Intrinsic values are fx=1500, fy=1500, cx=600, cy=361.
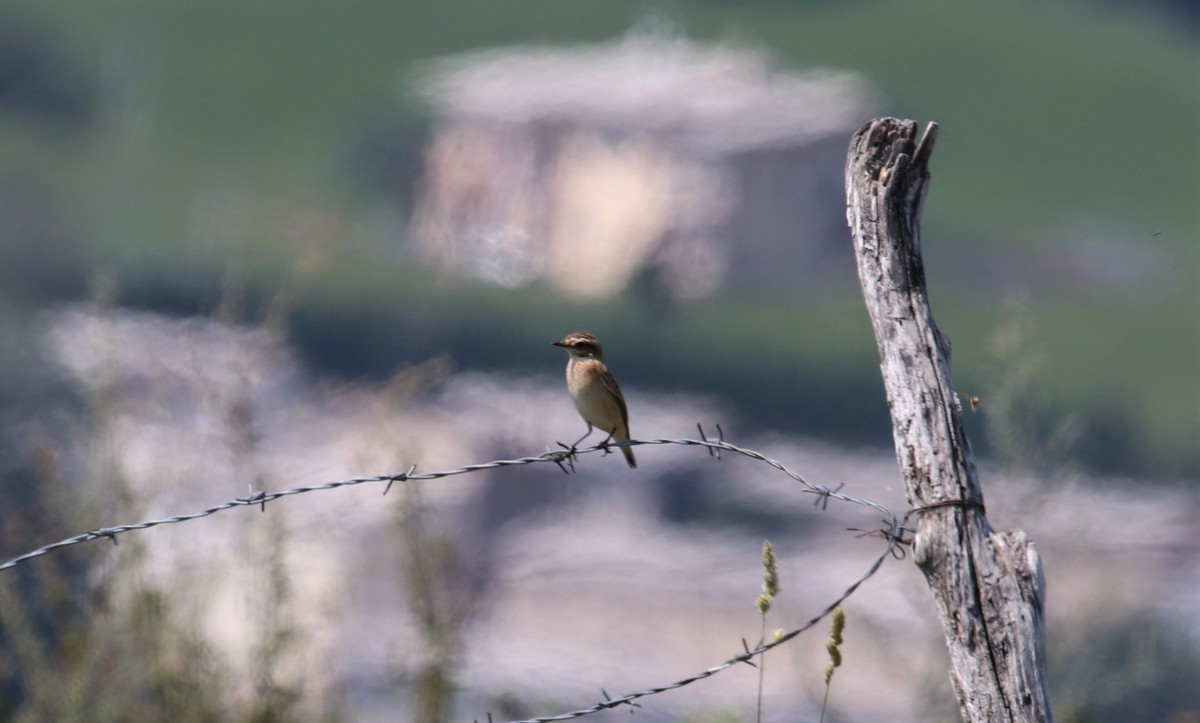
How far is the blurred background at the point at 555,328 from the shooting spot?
8641mm

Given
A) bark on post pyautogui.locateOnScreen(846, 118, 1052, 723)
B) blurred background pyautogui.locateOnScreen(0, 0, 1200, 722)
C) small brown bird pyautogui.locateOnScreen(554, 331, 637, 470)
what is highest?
blurred background pyautogui.locateOnScreen(0, 0, 1200, 722)

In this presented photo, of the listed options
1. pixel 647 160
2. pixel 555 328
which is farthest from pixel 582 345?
pixel 647 160

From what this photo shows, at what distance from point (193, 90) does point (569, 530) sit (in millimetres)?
12496

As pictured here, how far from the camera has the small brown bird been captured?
22.2ft

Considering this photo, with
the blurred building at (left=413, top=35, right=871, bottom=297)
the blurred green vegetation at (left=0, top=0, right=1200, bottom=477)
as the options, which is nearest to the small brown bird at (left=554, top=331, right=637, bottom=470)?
the blurred green vegetation at (left=0, top=0, right=1200, bottom=477)

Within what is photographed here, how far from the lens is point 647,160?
2711cm

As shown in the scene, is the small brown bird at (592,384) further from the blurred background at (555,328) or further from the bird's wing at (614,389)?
the blurred background at (555,328)

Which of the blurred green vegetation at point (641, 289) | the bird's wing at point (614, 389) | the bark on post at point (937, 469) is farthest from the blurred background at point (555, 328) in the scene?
the bark on post at point (937, 469)

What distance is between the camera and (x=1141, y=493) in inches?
801

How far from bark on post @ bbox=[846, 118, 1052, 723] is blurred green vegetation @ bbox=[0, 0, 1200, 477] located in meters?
14.7

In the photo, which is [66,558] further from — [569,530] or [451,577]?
[569,530]

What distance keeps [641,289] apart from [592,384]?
14948 mm

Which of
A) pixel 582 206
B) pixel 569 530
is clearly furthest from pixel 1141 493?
pixel 582 206

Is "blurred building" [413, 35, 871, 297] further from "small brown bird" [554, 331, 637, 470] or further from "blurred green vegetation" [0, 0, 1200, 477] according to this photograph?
"small brown bird" [554, 331, 637, 470]
